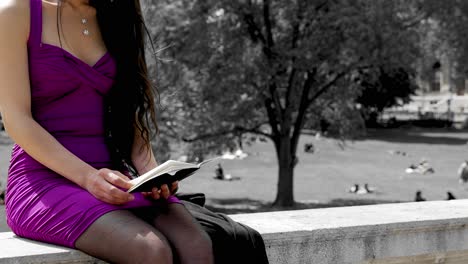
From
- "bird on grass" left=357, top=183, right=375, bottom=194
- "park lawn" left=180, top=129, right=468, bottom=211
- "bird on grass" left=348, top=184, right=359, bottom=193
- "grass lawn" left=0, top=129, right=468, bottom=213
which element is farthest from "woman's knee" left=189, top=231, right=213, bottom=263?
"bird on grass" left=348, top=184, right=359, bottom=193

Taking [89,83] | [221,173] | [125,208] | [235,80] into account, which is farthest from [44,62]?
[221,173]

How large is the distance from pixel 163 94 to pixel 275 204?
4.81 metres

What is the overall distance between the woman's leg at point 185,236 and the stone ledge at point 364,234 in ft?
2.03

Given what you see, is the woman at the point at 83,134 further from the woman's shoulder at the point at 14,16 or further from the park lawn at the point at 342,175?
the park lawn at the point at 342,175

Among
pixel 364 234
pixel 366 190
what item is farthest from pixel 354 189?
pixel 364 234

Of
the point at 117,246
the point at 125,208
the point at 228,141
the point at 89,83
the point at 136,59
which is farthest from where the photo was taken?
the point at 228,141

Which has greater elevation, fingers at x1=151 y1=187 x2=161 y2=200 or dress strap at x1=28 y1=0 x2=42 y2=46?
dress strap at x1=28 y1=0 x2=42 y2=46

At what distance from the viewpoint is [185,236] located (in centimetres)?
307

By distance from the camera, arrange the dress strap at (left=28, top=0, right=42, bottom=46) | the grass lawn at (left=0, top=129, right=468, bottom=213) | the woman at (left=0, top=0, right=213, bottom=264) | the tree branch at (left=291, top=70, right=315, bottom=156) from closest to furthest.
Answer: the woman at (left=0, top=0, right=213, bottom=264), the dress strap at (left=28, top=0, right=42, bottom=46), the tree branch at (left=291, top=70, right=315, bottom=156), the grass lawn at (left=0, top=129, right=468, bottom=213)

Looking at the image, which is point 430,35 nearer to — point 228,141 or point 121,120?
point 228,141

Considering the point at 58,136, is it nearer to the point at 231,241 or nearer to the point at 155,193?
the point at 155,193

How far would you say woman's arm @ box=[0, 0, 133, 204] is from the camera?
320 cm

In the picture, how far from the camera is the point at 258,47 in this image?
2131 centimetres

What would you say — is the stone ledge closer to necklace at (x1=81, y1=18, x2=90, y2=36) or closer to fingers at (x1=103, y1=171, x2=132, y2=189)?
fingers at (x1=103, y1=171, x2=132, y2=189)
